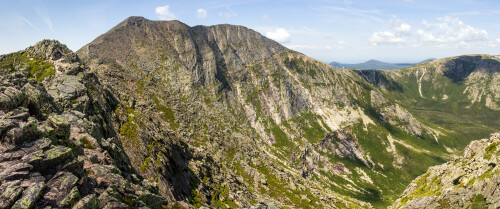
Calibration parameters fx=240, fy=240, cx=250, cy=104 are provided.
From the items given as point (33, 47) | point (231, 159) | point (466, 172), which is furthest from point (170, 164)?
point (466, 172)

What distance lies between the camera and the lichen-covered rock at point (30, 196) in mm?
22288

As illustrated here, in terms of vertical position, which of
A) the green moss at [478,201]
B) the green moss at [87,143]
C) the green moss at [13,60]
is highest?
the green moss at [13,60]

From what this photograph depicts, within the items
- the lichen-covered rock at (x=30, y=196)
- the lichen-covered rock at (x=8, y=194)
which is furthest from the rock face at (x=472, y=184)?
the lichen-covered rock at (x=8, y=194)

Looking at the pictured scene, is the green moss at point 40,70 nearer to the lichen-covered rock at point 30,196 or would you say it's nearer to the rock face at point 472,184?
the lichen-covered rock at point 30,196

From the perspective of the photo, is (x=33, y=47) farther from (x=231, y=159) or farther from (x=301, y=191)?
(x=301, y=191)

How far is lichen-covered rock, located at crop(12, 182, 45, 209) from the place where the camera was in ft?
73.1

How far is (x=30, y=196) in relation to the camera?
910 inches

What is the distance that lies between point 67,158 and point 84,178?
3166 millimetres

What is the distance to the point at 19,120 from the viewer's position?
31.4 metres

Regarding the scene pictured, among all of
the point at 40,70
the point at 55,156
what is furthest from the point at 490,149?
the point at 40,70

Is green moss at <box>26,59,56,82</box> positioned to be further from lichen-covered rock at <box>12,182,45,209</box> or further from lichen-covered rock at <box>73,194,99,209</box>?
lichen-covered rock at <box>73,194,99,209</box>

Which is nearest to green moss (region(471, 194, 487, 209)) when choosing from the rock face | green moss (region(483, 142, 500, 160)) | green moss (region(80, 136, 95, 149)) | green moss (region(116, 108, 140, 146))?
the rock face

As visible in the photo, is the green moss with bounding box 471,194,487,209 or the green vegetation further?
the green vegetation

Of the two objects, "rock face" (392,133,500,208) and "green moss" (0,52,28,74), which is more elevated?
"green moss" (0,52,28,74)
